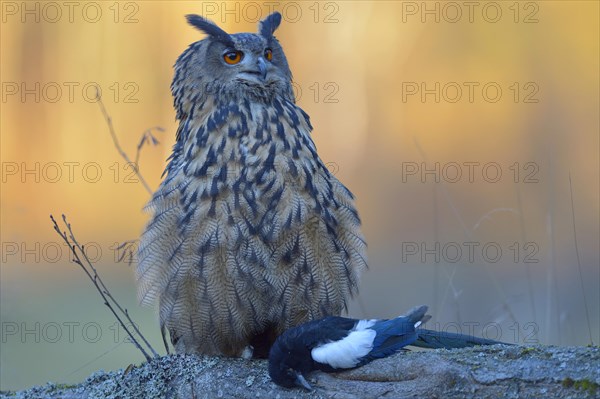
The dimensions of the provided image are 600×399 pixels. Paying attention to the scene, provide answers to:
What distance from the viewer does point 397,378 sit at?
2.64 m

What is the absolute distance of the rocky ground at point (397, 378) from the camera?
246cm

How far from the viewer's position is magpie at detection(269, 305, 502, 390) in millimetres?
2682

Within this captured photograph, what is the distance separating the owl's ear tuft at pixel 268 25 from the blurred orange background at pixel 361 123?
3.02m

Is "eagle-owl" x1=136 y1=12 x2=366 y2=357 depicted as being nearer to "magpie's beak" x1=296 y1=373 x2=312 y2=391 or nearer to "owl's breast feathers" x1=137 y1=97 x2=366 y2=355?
"owl's breast feathers" x1=137 y1=97 x2=366 y2=355

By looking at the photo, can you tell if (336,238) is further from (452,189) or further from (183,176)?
(452,189)

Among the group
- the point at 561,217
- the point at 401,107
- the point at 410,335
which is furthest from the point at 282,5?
the point at 410,335

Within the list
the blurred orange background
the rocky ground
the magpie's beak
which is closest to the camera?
the rocky ground

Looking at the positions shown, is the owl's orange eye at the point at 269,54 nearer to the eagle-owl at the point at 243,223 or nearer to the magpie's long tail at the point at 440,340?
the eagle-owl at the point at 243,223

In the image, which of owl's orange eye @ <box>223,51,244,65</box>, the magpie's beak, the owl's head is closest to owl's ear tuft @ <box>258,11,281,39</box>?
the owl's head

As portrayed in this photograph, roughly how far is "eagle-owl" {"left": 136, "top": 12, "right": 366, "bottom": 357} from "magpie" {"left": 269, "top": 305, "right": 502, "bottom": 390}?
0.41 meters

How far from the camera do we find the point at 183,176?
10.5 feet

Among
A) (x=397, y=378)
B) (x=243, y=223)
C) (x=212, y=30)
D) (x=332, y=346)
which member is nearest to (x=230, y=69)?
(x=212, y=30)

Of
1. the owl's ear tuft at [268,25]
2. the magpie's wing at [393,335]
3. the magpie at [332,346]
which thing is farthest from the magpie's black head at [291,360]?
the owl's ear tuft at [268,25]

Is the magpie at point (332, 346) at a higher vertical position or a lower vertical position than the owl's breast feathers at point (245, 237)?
lower
